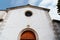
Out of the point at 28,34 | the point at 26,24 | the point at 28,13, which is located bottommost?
the point at 28,34

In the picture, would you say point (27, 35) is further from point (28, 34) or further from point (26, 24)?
point (26, 24)

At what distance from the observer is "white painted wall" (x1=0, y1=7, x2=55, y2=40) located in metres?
18.7

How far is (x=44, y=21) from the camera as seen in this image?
19.4 m

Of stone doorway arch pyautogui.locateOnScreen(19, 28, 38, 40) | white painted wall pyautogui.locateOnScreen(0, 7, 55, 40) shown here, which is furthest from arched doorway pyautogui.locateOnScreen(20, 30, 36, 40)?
white painted wall pyautogui.locateOnScreen(0, 7, 55, 40)

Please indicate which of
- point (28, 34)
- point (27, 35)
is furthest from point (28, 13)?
point (27, 35)

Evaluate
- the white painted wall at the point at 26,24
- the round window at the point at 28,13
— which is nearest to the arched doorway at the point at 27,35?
the white painted wall at the point at 26,24

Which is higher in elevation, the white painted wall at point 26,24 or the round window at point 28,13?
the round window at point 28,13

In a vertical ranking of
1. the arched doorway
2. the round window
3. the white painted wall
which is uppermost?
the round window

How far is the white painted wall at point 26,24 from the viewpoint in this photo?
61.5 feet

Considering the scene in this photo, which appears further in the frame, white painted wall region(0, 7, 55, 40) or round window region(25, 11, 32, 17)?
round window region(25, 11, 32, 17)

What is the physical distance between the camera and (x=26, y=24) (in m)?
19.2

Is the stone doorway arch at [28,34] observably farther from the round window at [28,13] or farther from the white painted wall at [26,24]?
the round window at [28,13]

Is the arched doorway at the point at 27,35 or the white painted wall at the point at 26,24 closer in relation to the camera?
the white painted wall at the point at 26,24

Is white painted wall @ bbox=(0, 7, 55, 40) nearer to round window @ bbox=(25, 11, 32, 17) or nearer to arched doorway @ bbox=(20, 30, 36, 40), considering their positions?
round window @ bbox=(25, 11, 32, 17)
